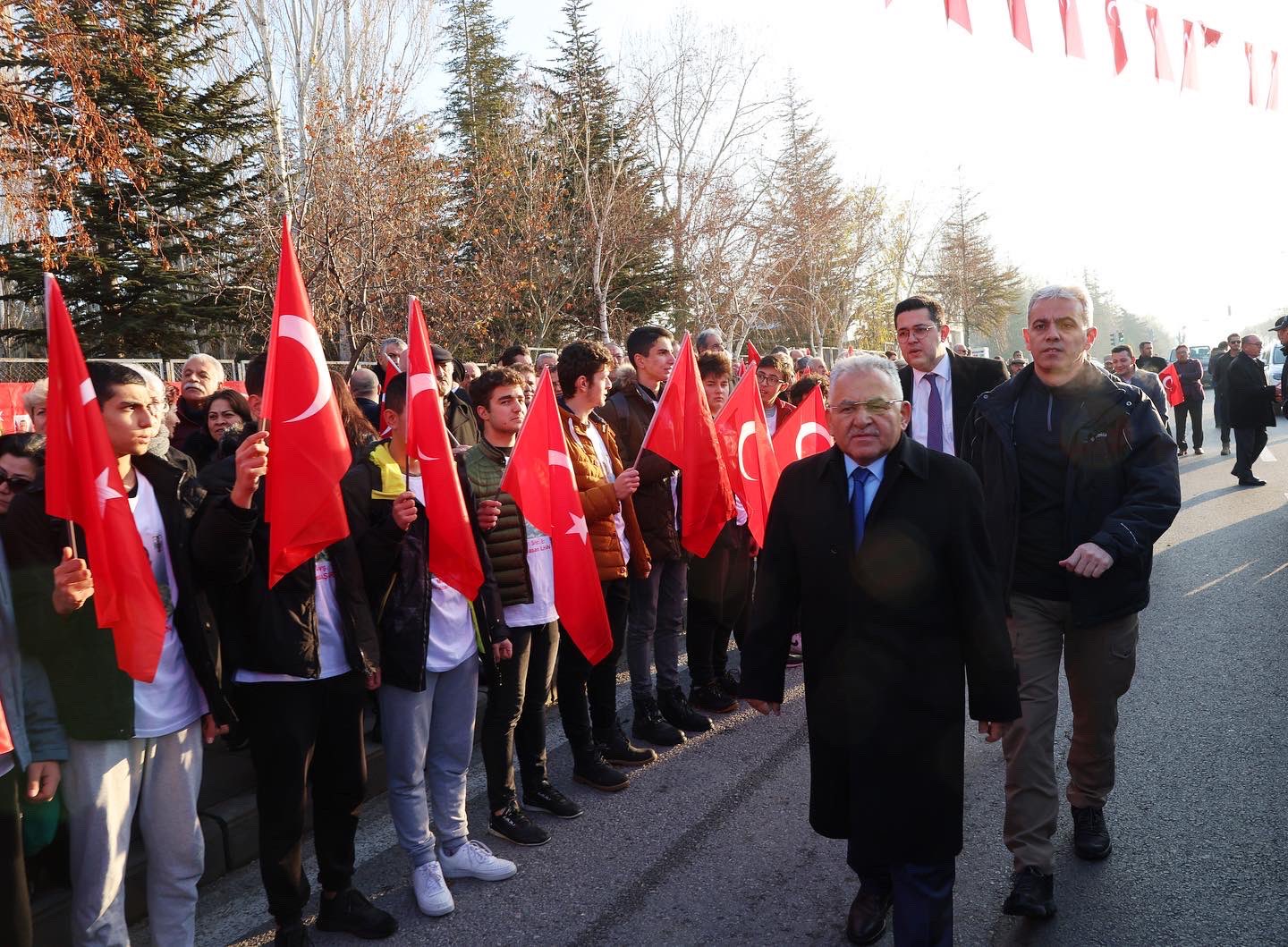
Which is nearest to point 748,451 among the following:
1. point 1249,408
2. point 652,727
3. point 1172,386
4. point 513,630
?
point 652,727

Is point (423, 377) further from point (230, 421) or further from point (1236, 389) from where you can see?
point (1236, 389)

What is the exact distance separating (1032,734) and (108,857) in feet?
10.1

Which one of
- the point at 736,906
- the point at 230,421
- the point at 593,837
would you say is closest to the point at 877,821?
the point at 736,906

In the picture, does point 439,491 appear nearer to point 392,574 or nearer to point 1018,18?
point 392,574

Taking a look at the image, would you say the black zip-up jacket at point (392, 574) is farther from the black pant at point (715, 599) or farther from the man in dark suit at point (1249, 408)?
the man in dark suit at point (1249, 408)

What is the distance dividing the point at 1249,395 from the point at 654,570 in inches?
471

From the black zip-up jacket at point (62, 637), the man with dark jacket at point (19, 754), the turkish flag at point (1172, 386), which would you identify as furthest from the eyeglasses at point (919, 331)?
the turkish flag at point (1172, 386)

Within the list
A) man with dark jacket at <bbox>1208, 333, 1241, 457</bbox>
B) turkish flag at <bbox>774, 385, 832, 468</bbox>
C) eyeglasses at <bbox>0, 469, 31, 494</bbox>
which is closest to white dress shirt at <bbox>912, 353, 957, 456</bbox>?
turkish flag at <bbox>774, 385, 832, 468</bbox>

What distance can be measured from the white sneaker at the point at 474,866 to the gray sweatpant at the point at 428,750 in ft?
0.22

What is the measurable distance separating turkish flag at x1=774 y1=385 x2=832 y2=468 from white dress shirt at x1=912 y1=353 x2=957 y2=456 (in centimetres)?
116

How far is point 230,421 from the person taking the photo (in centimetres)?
492

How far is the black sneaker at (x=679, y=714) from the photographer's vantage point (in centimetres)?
547

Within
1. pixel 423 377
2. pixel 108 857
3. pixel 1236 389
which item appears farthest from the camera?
pixel 1236 389

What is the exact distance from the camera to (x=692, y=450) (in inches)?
207
